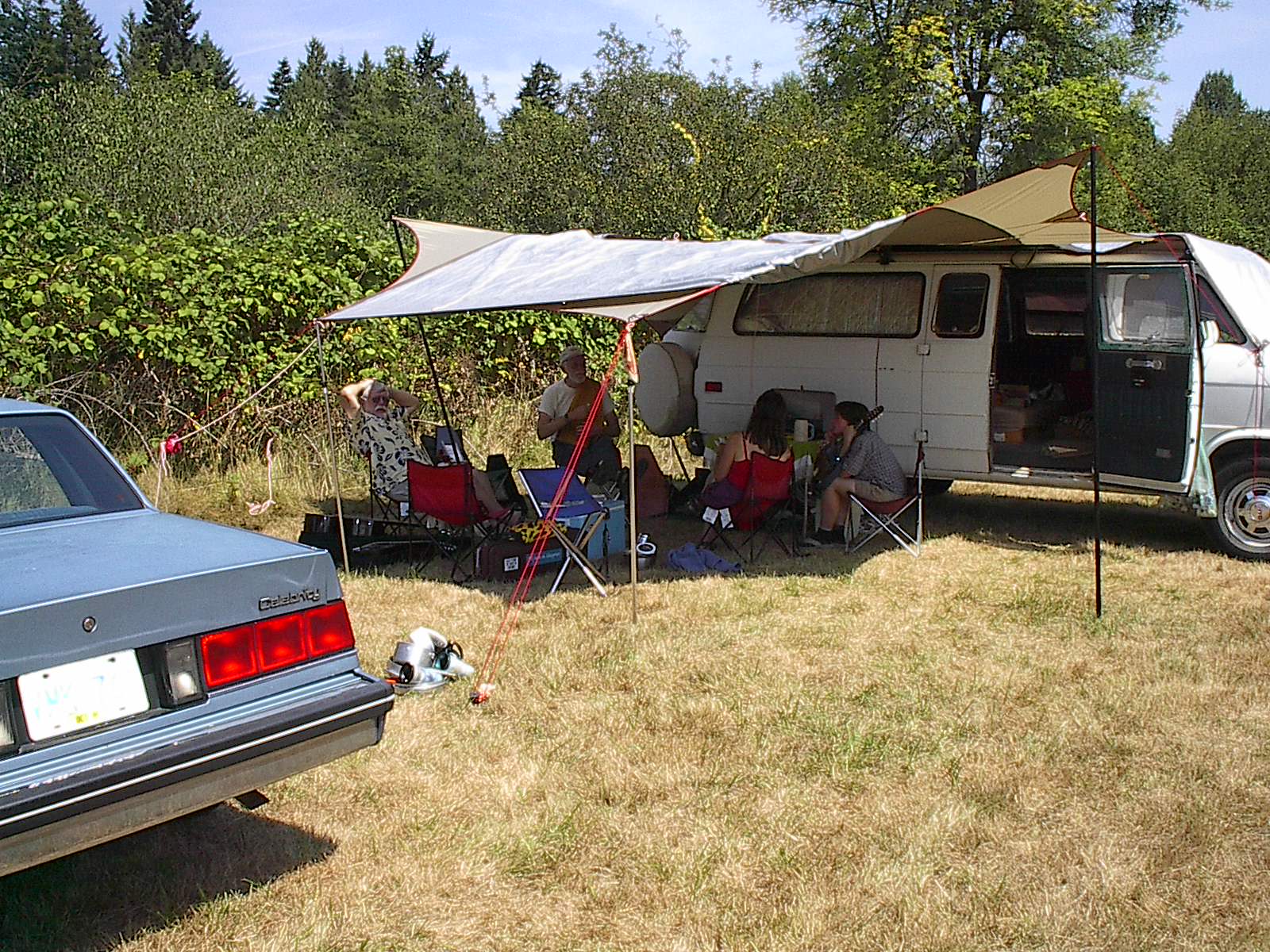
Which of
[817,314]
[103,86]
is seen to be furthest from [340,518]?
[103,86]

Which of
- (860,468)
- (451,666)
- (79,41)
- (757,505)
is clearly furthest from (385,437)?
(79,41)

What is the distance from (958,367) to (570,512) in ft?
9.92

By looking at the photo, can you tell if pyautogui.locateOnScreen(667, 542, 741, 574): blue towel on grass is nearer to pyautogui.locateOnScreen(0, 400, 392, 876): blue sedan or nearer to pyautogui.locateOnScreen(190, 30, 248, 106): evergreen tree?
pyautogui.locateOnScreen(0, 400, 392, 876): blue sedan

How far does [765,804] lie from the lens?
4.25m

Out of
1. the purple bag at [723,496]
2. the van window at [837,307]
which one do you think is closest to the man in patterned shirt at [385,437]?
the purple bag at [723,496]

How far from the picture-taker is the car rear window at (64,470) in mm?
4008

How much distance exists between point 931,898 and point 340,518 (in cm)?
464

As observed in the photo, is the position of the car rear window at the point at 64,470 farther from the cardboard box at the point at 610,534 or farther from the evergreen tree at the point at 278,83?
the evergreen tree at the point at 278,83

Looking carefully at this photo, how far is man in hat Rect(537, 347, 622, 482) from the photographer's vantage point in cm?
861

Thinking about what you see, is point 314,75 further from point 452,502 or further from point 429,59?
point 452,502

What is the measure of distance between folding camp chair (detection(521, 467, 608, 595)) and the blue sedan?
3.47 meters

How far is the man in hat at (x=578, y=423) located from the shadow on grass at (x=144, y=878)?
472cm

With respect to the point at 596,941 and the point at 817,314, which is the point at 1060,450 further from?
the point at 596,941

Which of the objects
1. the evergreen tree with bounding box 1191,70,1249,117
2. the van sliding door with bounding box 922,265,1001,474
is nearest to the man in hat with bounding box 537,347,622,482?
the van sliding door with bounding box 922,265,1001,474
